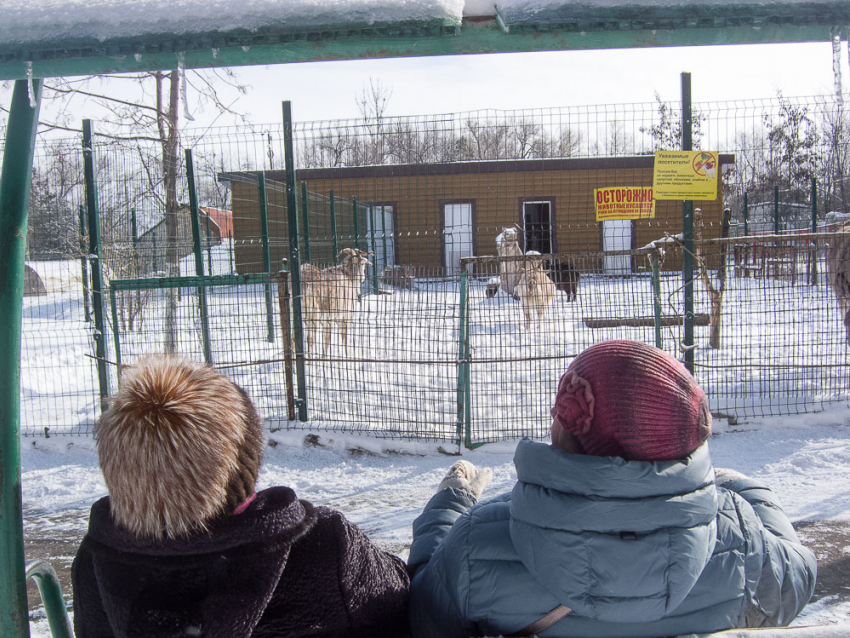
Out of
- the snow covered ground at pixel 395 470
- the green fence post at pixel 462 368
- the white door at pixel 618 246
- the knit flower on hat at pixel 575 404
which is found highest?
the white door at pixel 618 246

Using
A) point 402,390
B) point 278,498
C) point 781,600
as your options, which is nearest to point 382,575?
point 278,498

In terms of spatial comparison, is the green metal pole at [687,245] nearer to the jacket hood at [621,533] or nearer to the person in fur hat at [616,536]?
the person in fur hat at [616,536]

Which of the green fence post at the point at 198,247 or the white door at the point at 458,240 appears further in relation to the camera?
the white door at the point at 458,240

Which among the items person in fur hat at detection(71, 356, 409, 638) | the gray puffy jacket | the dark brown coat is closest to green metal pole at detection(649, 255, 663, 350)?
the gray puffy jacket

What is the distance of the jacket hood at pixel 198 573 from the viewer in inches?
58.7

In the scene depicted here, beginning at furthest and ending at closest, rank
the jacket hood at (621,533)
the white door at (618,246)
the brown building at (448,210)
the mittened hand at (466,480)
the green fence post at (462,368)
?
the brown building at (448,210), the white door at (618,246), the green fence post at (462,368), the mittened hand at (466,480), the jacket hood at (621,533)

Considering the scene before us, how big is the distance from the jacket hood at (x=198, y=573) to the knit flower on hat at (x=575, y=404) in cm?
70

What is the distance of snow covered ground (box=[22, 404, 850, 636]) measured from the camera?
468cm

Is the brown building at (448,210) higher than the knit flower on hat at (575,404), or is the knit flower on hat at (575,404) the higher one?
the brown building at (448,210)

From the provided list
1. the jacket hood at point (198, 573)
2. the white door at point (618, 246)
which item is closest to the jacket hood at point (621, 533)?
the jacket hood at point (198, 573)

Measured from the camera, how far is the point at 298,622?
1.70 meters

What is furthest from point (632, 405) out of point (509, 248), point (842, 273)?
point (509, 248)

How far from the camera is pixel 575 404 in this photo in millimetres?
1647

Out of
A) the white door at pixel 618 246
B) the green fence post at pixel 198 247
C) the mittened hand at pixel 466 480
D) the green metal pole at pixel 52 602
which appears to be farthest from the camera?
the green fence post at pixel 198 247
